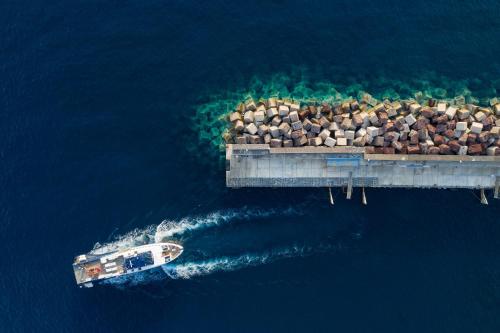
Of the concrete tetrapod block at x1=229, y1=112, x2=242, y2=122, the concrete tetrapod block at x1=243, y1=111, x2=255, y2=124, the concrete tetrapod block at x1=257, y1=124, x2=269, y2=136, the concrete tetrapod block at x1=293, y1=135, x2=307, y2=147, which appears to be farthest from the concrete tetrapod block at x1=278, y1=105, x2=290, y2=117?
the concrete tetrapod block at x1=229, y1=112, x2=242, y2=122

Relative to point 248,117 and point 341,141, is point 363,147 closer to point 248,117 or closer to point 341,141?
point 341,141

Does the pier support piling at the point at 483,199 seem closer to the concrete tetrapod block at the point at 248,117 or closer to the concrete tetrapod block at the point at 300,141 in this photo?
the concrete tetrapod block at the point at 300,141

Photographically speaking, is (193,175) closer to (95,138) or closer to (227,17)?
(95,138)

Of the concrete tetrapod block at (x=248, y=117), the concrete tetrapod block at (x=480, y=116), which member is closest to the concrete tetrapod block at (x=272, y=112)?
the concrete tetrapod block at (x=248, y=117)

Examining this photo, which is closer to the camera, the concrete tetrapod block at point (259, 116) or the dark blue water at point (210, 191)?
the dark blue water at point (210, 191)

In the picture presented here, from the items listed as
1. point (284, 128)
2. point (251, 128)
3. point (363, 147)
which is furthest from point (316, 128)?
point (251, 128)

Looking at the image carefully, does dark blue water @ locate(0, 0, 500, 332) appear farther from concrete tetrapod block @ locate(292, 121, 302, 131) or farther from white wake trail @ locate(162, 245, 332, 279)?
concrete tetrapod block @ locate(292, 121, 302, 131)
